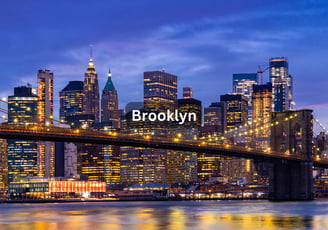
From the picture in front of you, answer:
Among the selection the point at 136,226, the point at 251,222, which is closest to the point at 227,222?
the point at 251,222

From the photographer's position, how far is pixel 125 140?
82.1 metres

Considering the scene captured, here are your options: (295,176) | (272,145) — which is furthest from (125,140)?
(272,145)

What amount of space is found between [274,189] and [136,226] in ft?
173

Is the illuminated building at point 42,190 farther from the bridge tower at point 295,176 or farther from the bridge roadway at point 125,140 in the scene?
the bridge roadway at point 125,140

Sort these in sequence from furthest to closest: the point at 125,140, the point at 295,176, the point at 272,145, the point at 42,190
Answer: the point at 42,190 → the point at 272,145 → the point at 295,176 → the point at 125,140

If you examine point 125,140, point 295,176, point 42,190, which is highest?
point 125,140

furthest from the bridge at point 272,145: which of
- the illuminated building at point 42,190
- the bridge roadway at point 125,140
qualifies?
the illuminated building at point 42,190

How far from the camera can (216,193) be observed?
632 feet

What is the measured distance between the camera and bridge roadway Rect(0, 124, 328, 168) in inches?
2867

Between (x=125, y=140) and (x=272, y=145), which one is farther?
(x=272, y=145)

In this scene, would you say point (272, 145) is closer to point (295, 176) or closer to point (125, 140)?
point (295, 176)

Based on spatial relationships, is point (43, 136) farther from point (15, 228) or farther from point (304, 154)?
point (304, 154)

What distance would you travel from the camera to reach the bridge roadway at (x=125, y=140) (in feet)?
239

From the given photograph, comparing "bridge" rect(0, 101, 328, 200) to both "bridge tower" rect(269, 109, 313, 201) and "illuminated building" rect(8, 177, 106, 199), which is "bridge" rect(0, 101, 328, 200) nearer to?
"bridge tower" rect(269, 109, 313, 201)
